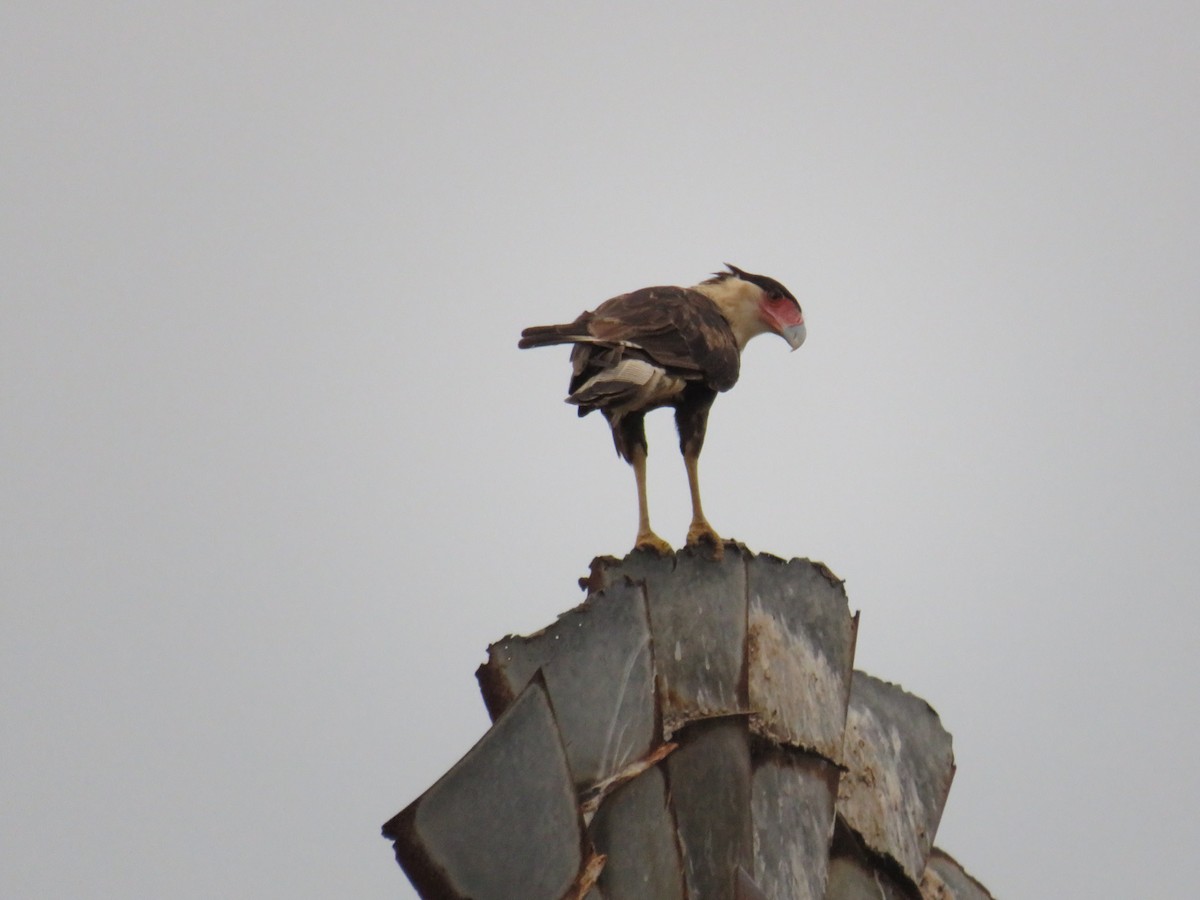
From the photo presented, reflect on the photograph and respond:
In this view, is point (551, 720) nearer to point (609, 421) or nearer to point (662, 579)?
point (662, 579)

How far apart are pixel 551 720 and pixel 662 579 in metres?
0.81

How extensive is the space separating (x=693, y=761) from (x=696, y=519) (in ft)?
9.30

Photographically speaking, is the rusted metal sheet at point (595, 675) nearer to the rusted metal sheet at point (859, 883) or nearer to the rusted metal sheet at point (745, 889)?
the rusted metal sheet at point (745, 889)

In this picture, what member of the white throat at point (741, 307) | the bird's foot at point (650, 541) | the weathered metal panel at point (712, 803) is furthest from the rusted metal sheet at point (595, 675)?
the white throat at point (741, 307)

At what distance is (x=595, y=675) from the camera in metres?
3.16

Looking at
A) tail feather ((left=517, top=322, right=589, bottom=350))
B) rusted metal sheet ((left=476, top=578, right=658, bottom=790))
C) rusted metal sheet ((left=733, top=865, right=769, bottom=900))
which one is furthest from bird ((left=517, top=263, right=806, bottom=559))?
rusted metal sheet ((left=733, top=865, right=769, bottom=900))

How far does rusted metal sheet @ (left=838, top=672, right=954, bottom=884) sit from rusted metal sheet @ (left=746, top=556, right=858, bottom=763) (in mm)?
165

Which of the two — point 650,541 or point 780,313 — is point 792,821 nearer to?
point 650,541

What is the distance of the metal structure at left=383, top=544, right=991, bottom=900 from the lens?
8.96ft

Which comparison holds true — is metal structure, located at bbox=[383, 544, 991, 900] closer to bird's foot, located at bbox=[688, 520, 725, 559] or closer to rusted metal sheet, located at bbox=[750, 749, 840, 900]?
rusted metal sheet, located at bbox=[750, 749, 840, 900]

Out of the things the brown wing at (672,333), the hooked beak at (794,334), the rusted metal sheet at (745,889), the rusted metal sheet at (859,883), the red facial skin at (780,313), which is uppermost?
the red facial skin at (780,313)

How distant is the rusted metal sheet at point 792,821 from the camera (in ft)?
10.9

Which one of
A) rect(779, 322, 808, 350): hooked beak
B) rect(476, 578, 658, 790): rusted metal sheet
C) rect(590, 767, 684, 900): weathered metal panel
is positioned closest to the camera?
rect(590, 767, 684, 900): weathered metal panel

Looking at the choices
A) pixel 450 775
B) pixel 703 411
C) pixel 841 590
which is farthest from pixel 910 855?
pixel 703 411
